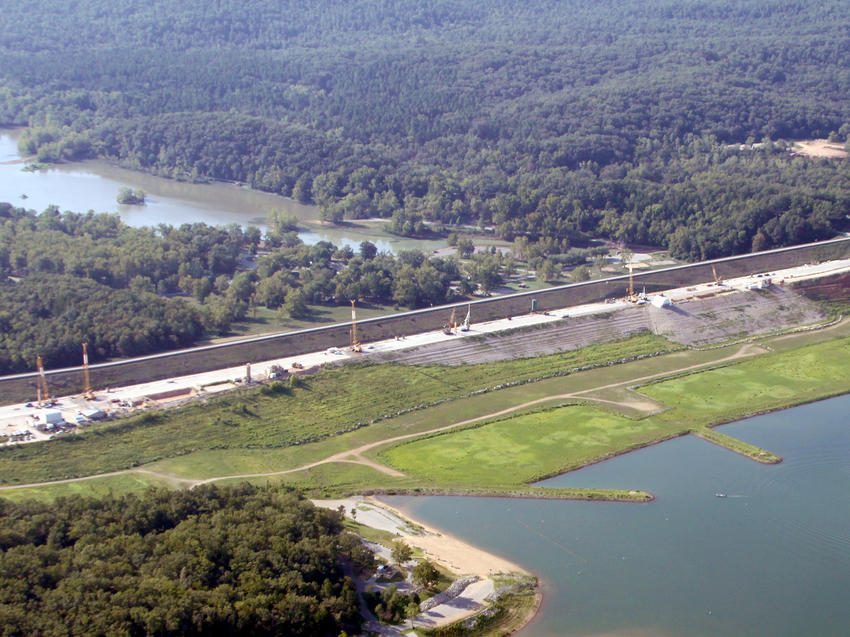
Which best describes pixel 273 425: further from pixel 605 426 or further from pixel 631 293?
pixel 631 293

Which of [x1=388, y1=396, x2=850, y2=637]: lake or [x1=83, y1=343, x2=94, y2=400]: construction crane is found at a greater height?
[x1=83, y1=343, x2=94, y2=400]: construction crane

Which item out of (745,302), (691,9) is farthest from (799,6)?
(745,302)

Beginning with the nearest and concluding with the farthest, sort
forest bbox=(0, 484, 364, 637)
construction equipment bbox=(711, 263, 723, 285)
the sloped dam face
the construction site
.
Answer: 1. forest bbox=(0, 484, 364, 637)
2. the construction site
3. the sloped dam face
4. construction equipment bbox=(711, 263, 723, 285)

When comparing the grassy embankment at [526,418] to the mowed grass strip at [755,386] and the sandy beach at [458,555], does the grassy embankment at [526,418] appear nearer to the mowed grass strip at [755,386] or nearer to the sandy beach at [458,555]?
the mowed grass strip at [755,386]

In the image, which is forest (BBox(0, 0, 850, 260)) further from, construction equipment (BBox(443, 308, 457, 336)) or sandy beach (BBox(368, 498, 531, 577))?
sandy beach (BBox(368, 498, 531, 577))

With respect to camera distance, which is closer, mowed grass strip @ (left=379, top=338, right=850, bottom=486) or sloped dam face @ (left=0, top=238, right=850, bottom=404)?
mowed grass strip @ (left=379, top=338, right=850, bottom=486)

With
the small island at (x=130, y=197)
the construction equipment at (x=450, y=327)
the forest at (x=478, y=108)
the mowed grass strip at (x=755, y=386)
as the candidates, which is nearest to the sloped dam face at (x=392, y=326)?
the construction equipment at (x=450, y=327)

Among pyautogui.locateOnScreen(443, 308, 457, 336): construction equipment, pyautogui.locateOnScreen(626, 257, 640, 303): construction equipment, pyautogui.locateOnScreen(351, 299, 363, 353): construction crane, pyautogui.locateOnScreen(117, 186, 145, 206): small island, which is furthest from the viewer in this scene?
pyautogui.locateOnScreen(117, 186, 145, 206): small island

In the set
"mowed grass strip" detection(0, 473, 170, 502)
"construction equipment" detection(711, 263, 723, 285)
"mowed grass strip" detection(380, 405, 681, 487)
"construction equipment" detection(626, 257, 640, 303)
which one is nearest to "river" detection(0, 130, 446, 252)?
"construction equipment" detection(626, 257, 640, 303)
